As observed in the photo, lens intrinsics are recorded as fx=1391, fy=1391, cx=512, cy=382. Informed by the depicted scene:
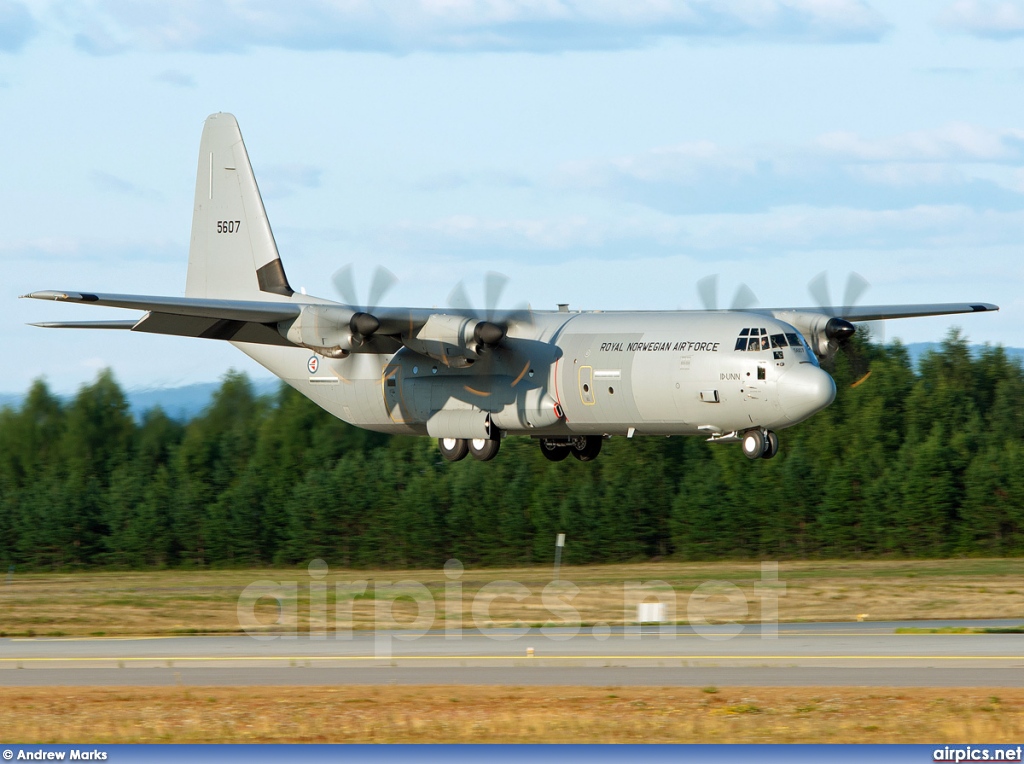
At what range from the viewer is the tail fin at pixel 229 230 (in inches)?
1352

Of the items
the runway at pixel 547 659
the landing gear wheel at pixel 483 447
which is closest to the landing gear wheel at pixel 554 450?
the landing gear wheel at pixel 483 447

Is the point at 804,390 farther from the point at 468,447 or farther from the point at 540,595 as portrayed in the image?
the point at 540,595

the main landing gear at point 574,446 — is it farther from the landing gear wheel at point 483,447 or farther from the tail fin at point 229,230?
the tail fin at point 229,230

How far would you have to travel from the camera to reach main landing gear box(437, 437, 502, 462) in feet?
99.8

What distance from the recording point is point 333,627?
27.0m

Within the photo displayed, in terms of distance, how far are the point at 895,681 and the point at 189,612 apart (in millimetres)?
17559

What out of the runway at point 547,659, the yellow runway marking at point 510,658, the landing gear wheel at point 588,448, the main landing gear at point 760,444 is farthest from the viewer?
the landing gear wheel at point 588,448

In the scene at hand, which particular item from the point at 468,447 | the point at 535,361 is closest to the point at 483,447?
the point at 468,447

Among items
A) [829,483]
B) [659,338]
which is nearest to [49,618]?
[659,338]

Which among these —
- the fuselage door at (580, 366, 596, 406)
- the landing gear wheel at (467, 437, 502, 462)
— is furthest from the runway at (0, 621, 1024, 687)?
the landing gear wheel at (467, 437, 502, 462)

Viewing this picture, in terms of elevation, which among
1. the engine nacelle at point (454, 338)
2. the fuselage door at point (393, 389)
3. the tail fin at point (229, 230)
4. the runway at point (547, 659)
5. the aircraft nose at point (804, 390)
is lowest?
the runway at point (547, 659)

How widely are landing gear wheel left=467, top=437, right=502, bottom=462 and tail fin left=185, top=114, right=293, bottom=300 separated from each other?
6708mm

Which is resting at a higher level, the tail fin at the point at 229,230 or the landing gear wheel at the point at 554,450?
the tail fin at the point at 229,230

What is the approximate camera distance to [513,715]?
15.7 meters
